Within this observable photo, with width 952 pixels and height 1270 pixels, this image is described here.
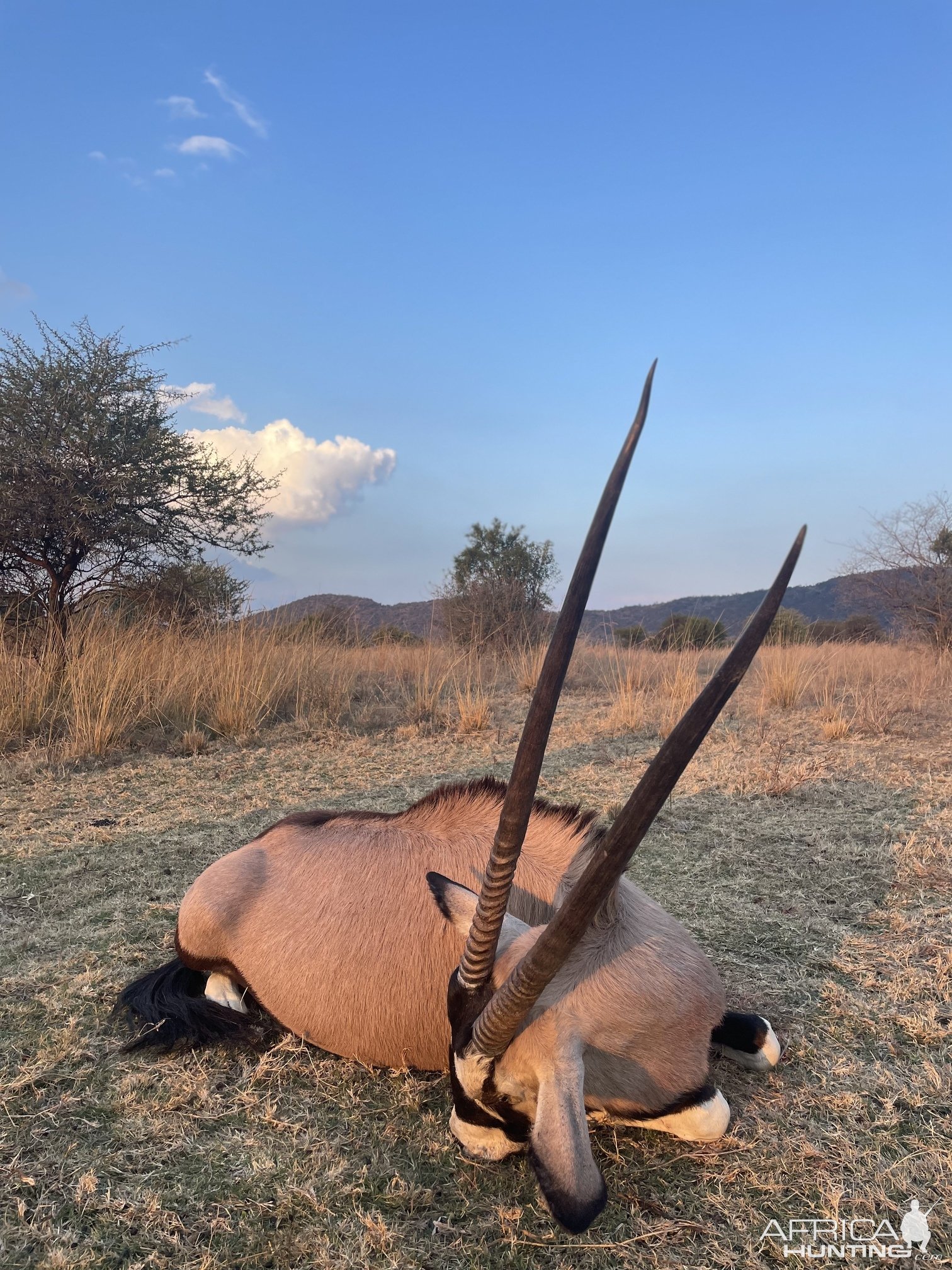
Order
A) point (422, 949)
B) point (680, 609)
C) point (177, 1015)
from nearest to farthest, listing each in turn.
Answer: point (422, 949) < point (177, 1015) < point (680, 609)

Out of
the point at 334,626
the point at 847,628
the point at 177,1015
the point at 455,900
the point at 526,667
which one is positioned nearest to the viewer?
the point at 455,900

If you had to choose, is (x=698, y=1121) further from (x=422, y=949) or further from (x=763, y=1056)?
(x=422, y=949)

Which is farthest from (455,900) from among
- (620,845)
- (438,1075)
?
(620,845)

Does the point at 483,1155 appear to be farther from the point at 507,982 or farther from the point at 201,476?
the point at 201,476

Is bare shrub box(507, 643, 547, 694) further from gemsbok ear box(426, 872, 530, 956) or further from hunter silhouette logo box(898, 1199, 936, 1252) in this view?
hunter silhouette logo box(898, 1199, 936, 1252)

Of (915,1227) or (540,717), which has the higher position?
(540,717)

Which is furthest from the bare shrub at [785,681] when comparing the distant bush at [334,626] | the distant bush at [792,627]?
the distant bush at [792,627]

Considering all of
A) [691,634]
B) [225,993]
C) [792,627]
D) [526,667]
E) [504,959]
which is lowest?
[225,993]

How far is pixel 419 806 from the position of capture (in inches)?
107

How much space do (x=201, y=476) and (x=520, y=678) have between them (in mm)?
6033

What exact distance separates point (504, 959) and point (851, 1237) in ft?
2.94

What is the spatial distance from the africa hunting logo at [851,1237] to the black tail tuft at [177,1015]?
1.57m

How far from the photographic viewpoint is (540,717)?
1.27 m

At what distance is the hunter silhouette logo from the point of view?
151cm
